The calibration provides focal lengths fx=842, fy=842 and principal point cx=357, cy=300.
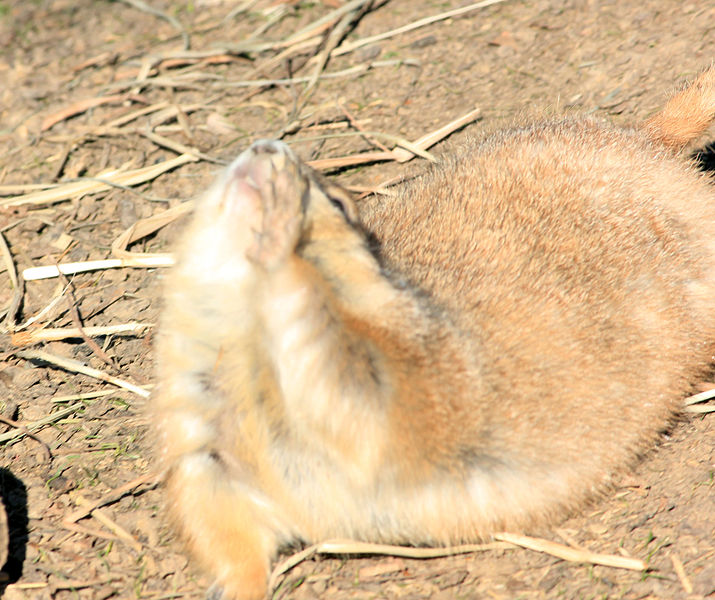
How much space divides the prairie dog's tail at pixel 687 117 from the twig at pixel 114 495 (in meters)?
3.20

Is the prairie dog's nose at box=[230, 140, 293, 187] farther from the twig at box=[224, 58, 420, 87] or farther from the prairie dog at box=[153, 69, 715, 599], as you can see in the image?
the twig at box=[224, 58, 420, 87]

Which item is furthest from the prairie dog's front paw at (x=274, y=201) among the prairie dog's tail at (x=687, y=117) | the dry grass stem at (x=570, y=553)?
the prairie dog's tail at (x=687, y=117)

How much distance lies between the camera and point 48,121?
638cm

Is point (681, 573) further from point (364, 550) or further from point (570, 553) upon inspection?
point (364, 550)

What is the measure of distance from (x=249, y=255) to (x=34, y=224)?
317 centimetres

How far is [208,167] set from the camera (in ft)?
19.2

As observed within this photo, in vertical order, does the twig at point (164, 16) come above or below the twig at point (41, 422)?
above

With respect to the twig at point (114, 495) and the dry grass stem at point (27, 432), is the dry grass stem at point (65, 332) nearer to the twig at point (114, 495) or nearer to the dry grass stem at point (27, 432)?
the dry grass stem at point (27, 432)

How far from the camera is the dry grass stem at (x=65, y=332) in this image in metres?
4.61

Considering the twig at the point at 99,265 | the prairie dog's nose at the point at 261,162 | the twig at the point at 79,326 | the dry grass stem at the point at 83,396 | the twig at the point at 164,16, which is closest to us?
the prairie dog's nose at the point at 261,162

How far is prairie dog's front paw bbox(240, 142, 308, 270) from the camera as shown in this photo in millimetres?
2850

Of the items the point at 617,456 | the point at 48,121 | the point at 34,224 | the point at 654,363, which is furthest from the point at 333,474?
the point at 48,121

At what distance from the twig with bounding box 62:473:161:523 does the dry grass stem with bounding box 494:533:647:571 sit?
1.53 meters

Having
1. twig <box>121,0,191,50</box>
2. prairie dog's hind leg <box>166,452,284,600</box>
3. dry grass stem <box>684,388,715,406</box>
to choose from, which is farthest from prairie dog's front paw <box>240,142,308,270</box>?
twig <box>121,0,191,50</box>
